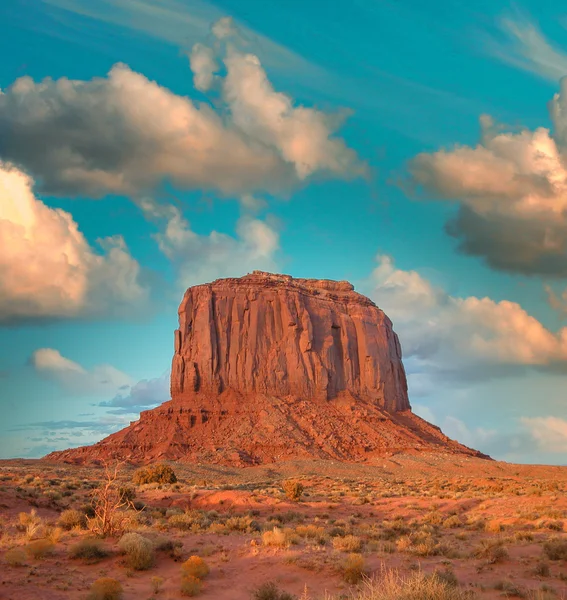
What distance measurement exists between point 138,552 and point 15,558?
117 inches

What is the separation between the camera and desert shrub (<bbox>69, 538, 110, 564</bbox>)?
1623 cm

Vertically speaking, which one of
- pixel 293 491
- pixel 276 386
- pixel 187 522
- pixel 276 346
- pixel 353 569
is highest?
pixel 276 346

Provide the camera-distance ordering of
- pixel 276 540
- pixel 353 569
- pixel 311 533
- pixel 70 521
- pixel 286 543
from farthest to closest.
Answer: pixel 311 533, pixel 70 521, pixel 286 543, pixel 276 540, pixel 353 569

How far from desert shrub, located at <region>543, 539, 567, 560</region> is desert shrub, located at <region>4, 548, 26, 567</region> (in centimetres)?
1392

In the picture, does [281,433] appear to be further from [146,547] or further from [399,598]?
[399,598]

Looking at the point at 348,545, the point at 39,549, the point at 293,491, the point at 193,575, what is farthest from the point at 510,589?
the point at 293,491

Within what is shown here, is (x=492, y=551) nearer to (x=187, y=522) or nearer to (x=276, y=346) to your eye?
(x=187, y=522)

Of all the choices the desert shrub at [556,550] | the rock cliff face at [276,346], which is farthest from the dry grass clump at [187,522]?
the rock cliff face at [276,346]

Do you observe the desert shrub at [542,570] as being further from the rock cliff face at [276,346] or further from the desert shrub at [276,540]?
the rock cliff face at [276,346]

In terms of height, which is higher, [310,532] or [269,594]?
[310,532]

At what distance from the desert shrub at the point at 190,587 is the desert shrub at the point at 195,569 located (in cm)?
44

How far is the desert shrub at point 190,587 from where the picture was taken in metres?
13.8

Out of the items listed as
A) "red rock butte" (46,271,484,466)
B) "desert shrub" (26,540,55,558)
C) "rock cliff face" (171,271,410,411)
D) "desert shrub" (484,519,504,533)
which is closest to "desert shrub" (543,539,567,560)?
"desert shrub" (484,519,504,533)

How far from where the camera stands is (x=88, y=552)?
16297 mm
